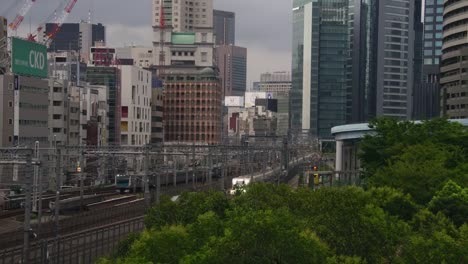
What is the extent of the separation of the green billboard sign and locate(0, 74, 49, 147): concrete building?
3.29 ft

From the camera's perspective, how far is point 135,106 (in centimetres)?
14438

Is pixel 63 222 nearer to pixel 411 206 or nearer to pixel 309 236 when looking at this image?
pixel 411 206

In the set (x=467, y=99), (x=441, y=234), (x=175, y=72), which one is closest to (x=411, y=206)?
(x=441, y=234)

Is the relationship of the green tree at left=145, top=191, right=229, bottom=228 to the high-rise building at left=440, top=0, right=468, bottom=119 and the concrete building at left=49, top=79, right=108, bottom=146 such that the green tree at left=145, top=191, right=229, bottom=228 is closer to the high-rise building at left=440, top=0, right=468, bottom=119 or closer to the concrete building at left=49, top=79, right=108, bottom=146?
the concrete building at left=49, top=79, right=108, bottom=146

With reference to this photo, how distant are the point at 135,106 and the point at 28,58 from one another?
174 ft

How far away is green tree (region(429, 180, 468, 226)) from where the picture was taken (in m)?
38.5

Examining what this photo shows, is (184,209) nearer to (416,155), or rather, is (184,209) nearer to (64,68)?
(416,155)

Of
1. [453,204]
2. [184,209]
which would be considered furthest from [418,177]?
[184,209]

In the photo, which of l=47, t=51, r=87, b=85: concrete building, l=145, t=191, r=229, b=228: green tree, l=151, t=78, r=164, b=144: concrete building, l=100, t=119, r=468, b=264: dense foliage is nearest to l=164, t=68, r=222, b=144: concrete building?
l=151, t=78, r=164, b=144: concrete building

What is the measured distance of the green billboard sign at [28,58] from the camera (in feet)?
293

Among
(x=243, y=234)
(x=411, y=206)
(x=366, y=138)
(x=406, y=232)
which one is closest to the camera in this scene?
(x=243, y=234)

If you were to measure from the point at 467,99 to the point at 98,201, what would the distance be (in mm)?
63258

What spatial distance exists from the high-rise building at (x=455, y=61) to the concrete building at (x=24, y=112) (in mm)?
60199

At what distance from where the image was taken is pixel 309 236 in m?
22.1
